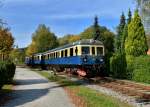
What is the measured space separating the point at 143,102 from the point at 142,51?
16806mm

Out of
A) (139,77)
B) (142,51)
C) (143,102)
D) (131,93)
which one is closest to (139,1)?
(142,51)

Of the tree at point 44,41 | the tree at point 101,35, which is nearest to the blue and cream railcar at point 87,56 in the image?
the tree at point 101,35

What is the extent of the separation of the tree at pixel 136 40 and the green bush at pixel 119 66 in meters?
1.26

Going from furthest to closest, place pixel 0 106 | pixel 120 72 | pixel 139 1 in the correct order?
pixel 139 1, pixel 120 72, pixel 0 106

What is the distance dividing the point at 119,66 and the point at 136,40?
138 inches

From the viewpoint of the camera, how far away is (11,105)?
15734 millimetres

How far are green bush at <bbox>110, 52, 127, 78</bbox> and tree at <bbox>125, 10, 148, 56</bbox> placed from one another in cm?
126

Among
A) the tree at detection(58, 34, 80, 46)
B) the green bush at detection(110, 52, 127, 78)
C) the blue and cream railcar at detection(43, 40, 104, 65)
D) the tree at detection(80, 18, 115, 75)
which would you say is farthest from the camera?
the tree at detection(58, 34, 80, 46)

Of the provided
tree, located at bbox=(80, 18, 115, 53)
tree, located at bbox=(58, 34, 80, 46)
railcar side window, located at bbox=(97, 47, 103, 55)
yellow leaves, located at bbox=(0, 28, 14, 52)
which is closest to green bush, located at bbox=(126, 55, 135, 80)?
railcar side window, located at bbox=(97, 47, 103, 55)

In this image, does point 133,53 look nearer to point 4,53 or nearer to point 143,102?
point 143,102

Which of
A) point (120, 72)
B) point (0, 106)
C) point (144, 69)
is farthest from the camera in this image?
point (120, 72)

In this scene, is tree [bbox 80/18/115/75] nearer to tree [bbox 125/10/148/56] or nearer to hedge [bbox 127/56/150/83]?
tree [bbox 125/10/148/56]

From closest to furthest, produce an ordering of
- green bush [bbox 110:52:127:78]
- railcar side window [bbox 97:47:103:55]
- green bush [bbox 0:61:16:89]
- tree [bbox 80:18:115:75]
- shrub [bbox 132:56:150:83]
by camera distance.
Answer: green bush [bbox 0:61:16:89] → shrub [bbox 132:56:150:83] → green bush [bbox 110:52:127:78] → railcar side window [bbox 97:47:103:55] → tree [bbox 80:18:115:75]

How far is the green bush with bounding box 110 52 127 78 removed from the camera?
113 feet
